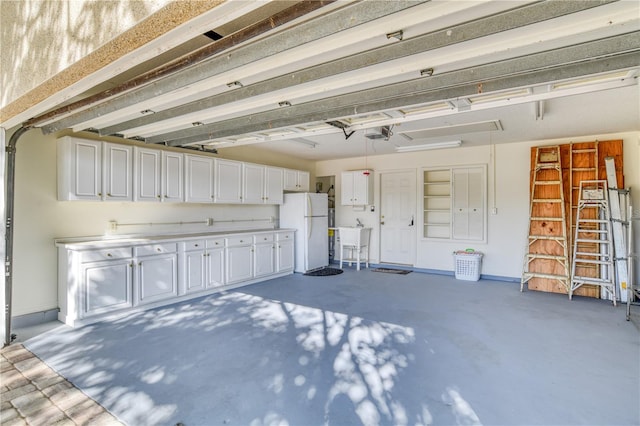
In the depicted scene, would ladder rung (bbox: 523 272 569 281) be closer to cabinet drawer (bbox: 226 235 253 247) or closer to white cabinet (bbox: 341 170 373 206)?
white cabinet (bbox: 341 170 373 206)

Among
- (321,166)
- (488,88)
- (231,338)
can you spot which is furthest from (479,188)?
(231,338)

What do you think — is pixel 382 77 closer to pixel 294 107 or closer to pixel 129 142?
pixel 294 107

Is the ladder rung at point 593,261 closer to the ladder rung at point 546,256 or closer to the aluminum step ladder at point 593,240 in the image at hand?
the aluminum step ladder at point 593,240

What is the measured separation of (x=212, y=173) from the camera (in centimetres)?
546

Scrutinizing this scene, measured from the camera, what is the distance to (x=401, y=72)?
2.33m

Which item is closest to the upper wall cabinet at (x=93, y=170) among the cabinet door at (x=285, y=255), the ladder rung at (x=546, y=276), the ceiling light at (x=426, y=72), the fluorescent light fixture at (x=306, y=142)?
the fluorescent light fixture at (x=306, y=142)

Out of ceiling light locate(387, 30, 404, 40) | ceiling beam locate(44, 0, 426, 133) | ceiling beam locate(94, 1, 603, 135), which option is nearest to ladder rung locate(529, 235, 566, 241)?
ceiling beam locate(94, 1, 603, 135)

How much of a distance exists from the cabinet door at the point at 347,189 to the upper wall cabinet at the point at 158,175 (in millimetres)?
3763

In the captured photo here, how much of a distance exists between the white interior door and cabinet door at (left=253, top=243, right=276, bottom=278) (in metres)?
2.64

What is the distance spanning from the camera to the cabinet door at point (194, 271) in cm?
473

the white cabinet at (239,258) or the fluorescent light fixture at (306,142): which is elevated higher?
the fluorescent light fixture at (306,142)

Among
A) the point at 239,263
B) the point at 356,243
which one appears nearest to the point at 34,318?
the point at 239,263

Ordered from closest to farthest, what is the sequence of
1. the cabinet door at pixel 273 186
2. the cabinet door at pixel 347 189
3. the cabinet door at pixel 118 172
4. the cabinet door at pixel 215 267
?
the cabinet door at pixel 118 172 → the cabinet door at pixel 215 267 → the cabinet door at pixel 273 186 → the cabinet door at pixel 347 189

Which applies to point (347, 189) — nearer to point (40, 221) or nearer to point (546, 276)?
point (546, 276)
